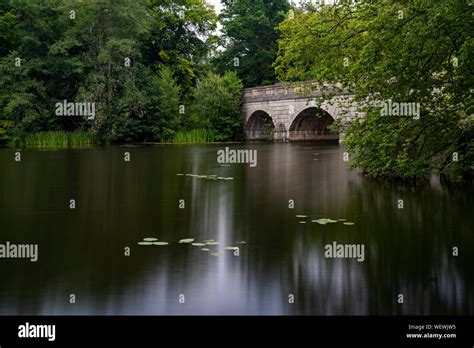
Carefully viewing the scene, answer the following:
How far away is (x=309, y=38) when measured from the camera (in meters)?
15.6

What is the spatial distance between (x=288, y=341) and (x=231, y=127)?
45.6 meters

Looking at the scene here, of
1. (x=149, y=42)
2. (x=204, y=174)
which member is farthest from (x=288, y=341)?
(x=149, y=42)

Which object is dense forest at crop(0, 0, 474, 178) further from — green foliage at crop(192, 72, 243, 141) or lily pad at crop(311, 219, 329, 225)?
lily pad at crop(311, 219, 329, 225)

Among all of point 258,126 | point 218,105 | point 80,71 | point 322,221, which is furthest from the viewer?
point 258,126

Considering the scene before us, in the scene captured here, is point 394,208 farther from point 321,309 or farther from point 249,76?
point 249,76

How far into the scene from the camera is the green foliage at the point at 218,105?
1898 inches

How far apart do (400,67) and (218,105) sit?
1381 inches

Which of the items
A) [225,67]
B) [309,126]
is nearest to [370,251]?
[309,126]

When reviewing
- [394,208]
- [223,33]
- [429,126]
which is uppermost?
[223,33]

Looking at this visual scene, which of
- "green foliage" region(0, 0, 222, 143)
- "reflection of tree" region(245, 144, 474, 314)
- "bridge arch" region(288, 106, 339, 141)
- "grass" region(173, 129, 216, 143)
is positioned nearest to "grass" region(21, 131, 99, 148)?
"green foliage" region(0, 0, 222, 143)

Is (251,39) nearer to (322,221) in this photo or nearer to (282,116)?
(282,116)

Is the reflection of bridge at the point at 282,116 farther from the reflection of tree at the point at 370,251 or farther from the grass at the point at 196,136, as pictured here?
the reflection of tree at the point at 370,251

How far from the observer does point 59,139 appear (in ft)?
132

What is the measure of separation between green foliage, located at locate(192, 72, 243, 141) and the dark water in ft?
106
